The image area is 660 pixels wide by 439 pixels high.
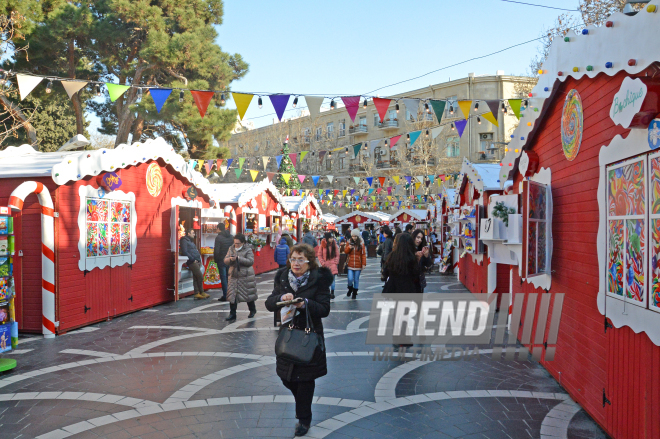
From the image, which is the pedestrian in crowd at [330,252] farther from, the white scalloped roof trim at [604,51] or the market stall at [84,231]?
the white scalloped roof trim at [604,51]

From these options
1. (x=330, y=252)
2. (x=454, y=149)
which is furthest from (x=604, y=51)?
(x=454, y=149)

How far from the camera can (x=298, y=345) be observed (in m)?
3.98

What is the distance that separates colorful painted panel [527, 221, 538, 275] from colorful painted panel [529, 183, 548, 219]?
0.42 feet

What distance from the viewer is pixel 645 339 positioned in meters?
3.58

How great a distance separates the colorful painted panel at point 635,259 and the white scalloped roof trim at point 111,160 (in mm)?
7850

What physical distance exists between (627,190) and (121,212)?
29.2ft

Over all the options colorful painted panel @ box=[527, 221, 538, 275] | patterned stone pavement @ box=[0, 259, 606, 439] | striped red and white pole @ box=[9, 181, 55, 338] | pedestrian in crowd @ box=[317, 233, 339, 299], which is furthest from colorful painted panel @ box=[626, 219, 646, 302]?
striped red and white pole @ box=[9, 181, 55, 338]

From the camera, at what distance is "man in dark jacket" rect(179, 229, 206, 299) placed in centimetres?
1182

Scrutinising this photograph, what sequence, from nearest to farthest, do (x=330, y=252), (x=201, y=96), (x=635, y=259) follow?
(x=635, y=259)
(x=201, y=96)
(x=330, y=252)

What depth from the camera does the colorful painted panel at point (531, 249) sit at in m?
5.72

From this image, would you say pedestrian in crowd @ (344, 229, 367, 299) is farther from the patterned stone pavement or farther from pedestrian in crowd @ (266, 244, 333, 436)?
pedestrian in crowd @ (266, 244, 333, 436)

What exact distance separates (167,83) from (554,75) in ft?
54.4

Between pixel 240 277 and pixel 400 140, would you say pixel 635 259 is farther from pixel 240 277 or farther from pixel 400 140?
pixel 400 140

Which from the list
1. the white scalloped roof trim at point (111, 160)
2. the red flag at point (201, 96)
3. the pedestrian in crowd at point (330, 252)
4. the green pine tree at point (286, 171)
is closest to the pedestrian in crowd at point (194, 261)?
the white scalloped roof trim at point (111, 160)
